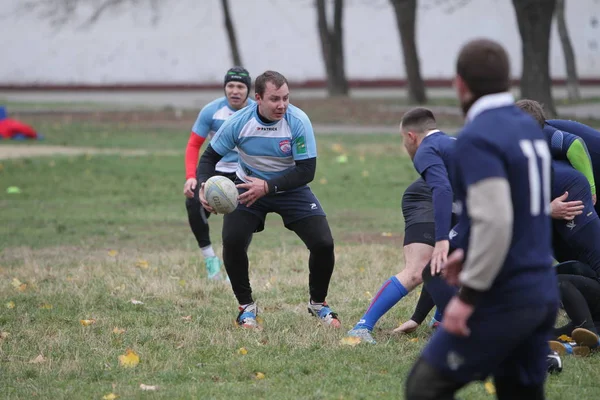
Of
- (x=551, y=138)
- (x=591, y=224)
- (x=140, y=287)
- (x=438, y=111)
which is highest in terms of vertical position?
(x=551, y=138)

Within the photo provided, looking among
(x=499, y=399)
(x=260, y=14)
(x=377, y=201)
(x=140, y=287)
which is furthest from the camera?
(x=260, y=14)

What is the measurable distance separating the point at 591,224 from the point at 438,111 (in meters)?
23.4

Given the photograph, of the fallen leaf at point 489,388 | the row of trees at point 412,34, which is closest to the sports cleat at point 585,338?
the fallen leaf at point 489,388

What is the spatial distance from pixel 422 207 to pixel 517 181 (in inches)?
118

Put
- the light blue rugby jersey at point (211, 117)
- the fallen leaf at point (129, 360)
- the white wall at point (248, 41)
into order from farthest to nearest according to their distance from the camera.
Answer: the white wall at point (248, 41)
the light blue rugby jersey at point (211, 117)
the fallen leaf at point (129, 360)

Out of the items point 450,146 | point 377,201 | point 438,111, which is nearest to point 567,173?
Result: point 450,146

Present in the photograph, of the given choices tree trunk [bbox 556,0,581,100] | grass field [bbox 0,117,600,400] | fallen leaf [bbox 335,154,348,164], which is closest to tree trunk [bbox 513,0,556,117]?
fallen leaf [bbox 335,154,348,164]

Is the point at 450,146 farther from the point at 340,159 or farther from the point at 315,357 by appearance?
the point at 340,159

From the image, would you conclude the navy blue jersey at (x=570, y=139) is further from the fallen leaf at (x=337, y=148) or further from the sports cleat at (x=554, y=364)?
the fallen leaf at (x=337, y=148)

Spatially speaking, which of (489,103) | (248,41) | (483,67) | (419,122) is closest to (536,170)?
(489,103)

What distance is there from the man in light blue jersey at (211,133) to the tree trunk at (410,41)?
73.3ft

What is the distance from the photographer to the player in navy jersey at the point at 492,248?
3758 millimetres

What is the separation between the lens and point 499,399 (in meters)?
4.18

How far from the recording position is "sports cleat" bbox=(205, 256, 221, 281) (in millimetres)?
9223
